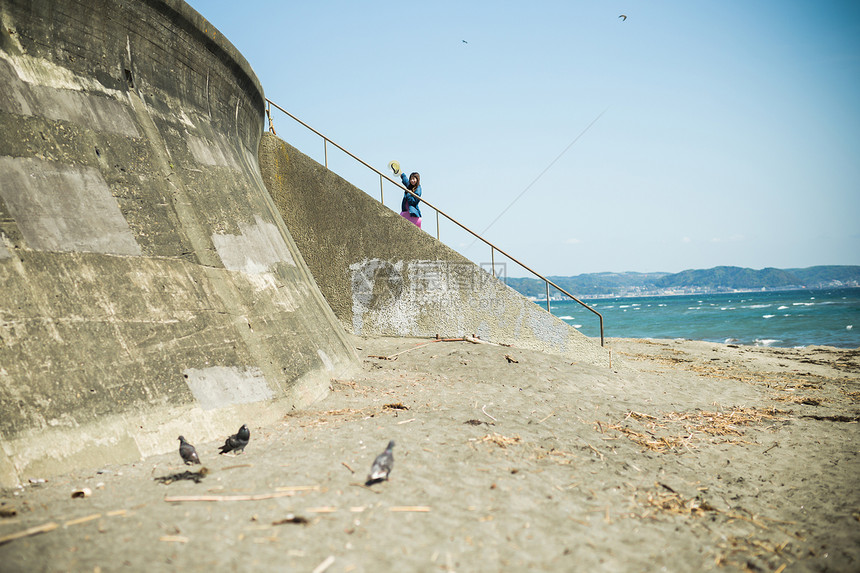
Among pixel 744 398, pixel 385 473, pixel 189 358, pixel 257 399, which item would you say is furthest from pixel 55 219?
pixel 744 398

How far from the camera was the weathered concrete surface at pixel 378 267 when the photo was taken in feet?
35.0

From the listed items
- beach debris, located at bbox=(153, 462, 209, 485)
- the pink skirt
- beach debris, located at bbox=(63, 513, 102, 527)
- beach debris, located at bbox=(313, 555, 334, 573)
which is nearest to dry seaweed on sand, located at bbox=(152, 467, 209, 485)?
beach debris, located at bbox=(153, 462, 209, 485)

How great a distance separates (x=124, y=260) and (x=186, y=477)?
2.34m

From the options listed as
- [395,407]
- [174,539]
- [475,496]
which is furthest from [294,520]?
[395,407]

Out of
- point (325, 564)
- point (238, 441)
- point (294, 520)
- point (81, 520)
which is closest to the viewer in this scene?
point (325, 564)

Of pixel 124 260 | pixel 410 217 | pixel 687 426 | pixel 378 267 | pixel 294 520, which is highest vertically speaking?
pixel 410 217

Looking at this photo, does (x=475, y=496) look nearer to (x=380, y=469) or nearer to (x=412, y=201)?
(x=380, y=469)

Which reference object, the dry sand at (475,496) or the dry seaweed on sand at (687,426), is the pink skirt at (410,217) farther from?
the dry seaweed on sand at (687,426)

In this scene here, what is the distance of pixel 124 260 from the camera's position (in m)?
Answer: 4.95

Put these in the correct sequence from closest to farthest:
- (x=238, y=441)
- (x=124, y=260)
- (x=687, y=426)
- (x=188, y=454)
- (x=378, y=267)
→ (x=188, y=454) < (x=238, y=441) < (x=124, y=260) < (x=687, y=426) < (x=378, y=267)

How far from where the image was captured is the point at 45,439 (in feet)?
12.6

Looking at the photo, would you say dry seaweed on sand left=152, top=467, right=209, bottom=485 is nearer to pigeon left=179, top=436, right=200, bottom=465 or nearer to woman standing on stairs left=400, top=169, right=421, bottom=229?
pigeon left=179, top=436, right=200, bottom=465

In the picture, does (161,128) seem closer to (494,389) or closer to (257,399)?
(257,399)

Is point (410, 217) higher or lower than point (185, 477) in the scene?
higher
